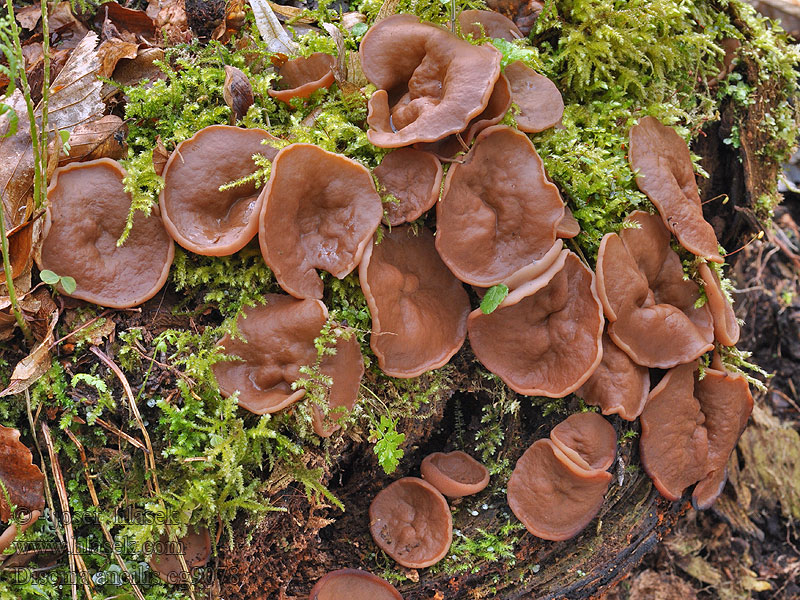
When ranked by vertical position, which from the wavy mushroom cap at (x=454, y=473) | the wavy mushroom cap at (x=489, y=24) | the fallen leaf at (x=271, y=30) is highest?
the wavy mushroom cap at (x=489, y=24)

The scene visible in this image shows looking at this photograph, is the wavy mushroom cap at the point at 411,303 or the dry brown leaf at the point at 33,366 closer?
the dry brown leaf at the point at 33,366

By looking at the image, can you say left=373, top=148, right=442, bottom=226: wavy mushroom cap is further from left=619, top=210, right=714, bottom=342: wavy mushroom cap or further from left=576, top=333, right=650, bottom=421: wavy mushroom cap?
left=576, top=333, right=650, bottom=421: wavy mushroom cap

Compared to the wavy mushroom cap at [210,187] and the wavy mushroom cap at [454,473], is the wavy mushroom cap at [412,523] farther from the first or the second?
the wavy mushroom cap at [210,187]

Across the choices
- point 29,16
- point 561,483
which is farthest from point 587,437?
point 29,16

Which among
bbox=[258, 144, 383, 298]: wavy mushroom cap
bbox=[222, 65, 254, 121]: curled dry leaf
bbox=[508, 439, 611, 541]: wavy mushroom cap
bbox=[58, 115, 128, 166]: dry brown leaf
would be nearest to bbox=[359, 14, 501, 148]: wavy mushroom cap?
bbox=[258, 144, 383, 298]: wavy mushroom cap

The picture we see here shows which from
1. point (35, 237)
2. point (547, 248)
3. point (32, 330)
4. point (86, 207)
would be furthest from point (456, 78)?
point (32, 330)

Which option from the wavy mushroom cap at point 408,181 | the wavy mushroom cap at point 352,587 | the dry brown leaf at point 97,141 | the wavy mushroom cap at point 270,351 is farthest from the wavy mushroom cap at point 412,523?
the dry brown leaf at point 97,141
